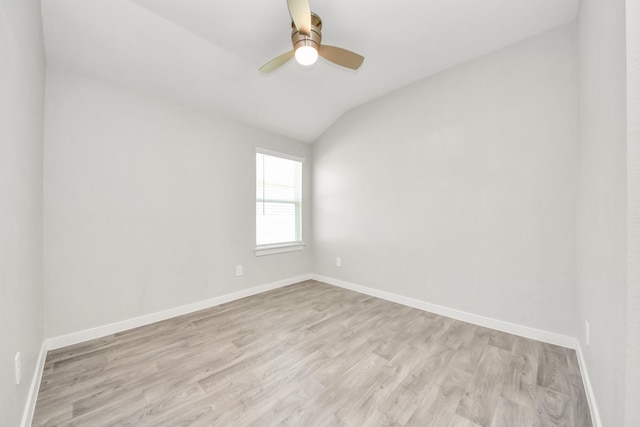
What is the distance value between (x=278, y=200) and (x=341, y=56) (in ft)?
7.14

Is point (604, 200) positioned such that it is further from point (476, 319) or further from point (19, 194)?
point (19, 194)

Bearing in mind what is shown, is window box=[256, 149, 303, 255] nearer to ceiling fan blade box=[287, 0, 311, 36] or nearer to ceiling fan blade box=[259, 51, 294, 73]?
ceiling fan blade box=[259, 51, 294, 73]

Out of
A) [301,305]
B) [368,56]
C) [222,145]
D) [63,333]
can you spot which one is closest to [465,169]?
[368,56]

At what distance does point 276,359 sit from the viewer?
1859mm

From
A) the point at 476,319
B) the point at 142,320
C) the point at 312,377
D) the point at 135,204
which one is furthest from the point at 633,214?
the point at 142,320

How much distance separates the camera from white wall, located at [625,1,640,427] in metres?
0.75

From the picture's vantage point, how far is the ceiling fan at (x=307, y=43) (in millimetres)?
1484

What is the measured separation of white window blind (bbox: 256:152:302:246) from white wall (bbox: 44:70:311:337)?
20 cm

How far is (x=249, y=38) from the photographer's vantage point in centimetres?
210

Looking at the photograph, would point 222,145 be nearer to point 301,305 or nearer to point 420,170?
point 301,305

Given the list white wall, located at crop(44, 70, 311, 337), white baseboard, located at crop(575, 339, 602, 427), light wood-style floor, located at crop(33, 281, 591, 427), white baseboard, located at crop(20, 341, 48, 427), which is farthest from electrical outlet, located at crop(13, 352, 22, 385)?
white baseboard, located at crop(575, 339, 602, 427)

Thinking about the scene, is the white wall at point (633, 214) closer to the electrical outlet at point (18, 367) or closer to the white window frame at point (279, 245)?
the electrical outlet at point (18, 367)

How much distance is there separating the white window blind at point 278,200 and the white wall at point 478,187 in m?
0.93

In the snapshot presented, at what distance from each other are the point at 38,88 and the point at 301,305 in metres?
2.89
